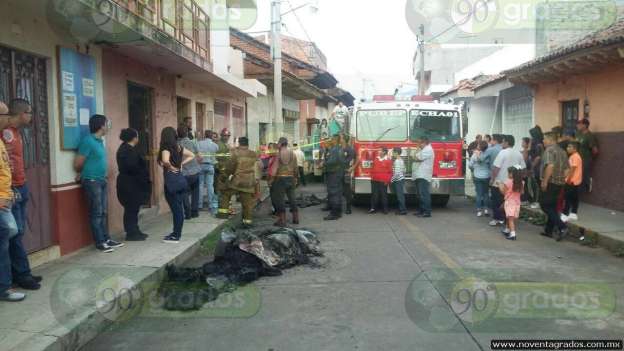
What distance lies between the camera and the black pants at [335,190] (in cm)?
1066

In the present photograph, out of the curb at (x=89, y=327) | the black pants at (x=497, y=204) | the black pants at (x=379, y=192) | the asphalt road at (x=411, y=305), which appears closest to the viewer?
the curb at (x=89, y=327)

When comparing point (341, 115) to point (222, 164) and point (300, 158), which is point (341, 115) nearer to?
point (300, 158)

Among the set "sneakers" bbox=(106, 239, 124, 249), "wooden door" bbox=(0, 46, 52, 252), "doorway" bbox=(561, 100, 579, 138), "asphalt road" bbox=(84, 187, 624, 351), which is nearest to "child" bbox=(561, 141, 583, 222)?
"asphalt road" bbox=(84, 187, 624, 351)

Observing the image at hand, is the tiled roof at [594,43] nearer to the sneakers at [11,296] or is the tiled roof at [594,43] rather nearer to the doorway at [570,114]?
the doorway at [570,114]

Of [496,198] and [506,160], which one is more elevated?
[506,160]

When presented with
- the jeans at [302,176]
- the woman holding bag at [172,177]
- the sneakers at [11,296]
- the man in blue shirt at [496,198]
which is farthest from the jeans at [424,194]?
the sneakers at [11,296]

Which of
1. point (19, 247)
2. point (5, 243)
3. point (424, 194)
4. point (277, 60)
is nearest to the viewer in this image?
point (5, 243)

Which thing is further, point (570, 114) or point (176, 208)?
point (570, 114)

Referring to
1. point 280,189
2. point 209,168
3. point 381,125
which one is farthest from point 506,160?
point 209,168

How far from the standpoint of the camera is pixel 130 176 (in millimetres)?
7227

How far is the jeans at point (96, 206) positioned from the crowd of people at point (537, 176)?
597 centimetres

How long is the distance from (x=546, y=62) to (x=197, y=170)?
25.8 feet

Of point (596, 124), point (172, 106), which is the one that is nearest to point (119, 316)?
point (172, 106)

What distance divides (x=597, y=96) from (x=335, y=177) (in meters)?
5.69
